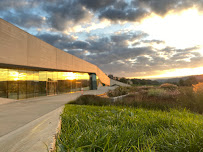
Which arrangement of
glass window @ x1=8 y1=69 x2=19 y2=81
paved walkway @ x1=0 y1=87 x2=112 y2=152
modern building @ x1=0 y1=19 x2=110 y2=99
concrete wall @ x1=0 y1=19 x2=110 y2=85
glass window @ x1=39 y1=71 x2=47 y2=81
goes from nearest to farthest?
paved walkway @ x1=0 y1=87 x2=112 y2=152 → concrete wall @ x1=0 y1=19 x2=110 y2=85 → modern building @ x1=0 y1=19 x2=110 y2=99 → glass window @ x1=8 y1=69 x2=19 y2=81 → glass window @ x1=39 y1=71 x2=47 y2=81

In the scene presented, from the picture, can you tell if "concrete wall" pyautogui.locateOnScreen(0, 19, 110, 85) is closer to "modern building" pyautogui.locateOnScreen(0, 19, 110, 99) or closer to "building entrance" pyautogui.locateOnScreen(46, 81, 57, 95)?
"modern building" pyautogui.locateOnScreen(0, 19, 110, 99)

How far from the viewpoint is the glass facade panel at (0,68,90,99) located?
48.0 feet

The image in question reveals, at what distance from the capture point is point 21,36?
1348cm

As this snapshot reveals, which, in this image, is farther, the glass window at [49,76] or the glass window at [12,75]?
the glass window at [49,76]

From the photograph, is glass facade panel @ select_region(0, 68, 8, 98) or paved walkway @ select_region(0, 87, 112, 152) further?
glass facade panel @ select_region(0, 68, 8, 98)

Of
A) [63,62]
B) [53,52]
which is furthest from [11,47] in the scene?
[63,62]

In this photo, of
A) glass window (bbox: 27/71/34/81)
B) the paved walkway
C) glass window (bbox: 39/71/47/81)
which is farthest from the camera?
glass window (bbox: 39/71/47/81)

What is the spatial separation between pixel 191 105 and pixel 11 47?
15.0m

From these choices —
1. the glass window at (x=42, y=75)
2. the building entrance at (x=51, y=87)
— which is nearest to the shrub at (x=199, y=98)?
the glass window at (x=42, y=75)

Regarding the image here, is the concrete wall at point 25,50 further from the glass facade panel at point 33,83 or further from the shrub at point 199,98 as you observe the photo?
the shrub at point 199,98

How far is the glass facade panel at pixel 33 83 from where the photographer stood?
1464 cm

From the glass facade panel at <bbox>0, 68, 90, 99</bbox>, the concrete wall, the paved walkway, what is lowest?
the paved walkway

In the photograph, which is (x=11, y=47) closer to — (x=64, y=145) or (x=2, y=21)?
(x=2, y=21)

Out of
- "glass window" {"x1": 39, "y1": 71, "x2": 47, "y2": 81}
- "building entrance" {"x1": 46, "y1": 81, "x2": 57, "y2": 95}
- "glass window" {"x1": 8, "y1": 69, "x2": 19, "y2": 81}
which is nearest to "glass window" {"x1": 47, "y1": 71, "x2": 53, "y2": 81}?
"building entrance" {"x1": 46, "y1": 81, "x2": 57, "y2": 95}
